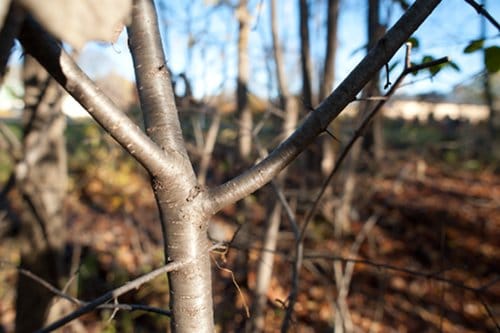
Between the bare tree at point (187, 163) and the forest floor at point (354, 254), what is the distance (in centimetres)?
232

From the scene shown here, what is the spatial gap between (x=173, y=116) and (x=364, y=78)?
17.1 inches

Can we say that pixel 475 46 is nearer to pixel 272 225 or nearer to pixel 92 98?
pixel 92 98

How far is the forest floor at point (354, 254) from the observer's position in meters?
4.11

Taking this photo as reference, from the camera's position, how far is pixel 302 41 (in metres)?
3.78

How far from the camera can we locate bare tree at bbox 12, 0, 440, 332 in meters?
0.82

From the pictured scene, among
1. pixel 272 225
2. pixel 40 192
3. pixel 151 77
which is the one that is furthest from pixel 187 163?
pixel 40 192

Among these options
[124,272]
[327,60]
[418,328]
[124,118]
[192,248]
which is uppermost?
[327,60]

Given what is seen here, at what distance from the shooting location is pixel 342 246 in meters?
5.00

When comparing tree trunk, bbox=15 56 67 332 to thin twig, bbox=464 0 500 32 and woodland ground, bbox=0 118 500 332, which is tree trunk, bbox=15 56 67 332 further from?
thin twig, bbox=464 0 500 32

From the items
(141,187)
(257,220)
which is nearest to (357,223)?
(257,220)

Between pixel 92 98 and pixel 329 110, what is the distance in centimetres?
49

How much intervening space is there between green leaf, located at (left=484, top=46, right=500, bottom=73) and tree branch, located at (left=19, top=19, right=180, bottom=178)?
110 centimetres

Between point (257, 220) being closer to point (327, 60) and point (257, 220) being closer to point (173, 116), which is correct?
point (327, 60)

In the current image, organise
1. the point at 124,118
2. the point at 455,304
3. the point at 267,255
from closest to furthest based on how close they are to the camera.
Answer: the point at 124,118, the point at 267,255, the point at 455,304
